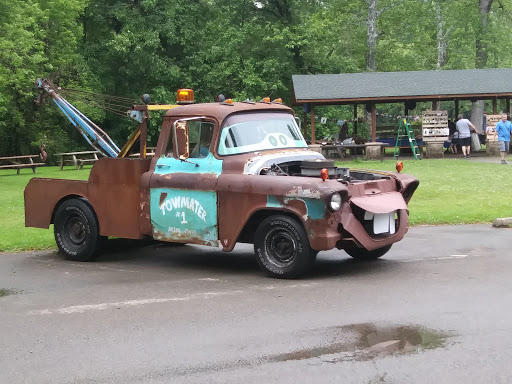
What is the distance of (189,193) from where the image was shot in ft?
30.2

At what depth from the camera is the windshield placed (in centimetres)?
920

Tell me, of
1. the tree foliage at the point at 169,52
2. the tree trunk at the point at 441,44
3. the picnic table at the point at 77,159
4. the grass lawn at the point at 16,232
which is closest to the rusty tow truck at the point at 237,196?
the grass lawn at the point at 16,232

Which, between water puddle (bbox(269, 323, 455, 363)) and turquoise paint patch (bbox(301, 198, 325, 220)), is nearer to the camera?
water puddle (bbox(269, 323, 455, 363))

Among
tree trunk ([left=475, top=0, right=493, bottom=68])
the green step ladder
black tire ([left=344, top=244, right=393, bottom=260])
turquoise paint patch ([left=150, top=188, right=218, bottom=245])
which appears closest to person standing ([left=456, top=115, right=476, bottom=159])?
the green step ladder

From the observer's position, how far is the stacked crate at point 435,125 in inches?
1236

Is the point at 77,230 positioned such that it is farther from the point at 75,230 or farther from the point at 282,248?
the point at 282,248

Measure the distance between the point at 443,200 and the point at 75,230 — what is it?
8.49m

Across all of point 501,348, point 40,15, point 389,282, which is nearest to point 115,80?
point 40,15

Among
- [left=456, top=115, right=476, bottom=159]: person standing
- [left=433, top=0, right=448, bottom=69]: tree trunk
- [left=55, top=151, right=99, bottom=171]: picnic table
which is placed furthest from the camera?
[left=433, top=0, right=448, bottom=69]: tree trunk

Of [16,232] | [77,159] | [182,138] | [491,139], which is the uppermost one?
[182,138]

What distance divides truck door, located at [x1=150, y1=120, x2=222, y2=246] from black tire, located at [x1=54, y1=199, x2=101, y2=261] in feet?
Result: 3.85

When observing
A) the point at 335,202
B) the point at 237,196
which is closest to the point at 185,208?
the point at 237,196

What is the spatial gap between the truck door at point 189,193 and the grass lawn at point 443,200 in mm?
3234

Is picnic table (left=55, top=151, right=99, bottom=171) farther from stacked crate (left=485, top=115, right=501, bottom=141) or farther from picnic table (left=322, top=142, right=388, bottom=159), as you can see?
stacked crate (left=485, top=115, right=501, bottom=141)
